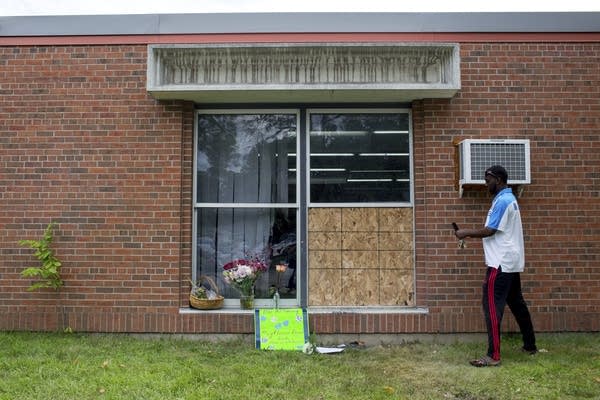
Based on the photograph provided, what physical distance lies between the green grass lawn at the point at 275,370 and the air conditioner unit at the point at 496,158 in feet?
5.94

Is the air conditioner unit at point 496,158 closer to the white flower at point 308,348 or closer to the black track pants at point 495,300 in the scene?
the black track pants at point 495,300

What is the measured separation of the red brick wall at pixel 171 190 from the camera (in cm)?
679

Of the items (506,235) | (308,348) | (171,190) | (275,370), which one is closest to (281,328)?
(308,348)

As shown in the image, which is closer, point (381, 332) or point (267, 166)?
point (381, 332)

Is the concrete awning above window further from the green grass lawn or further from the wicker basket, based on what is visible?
the green grass lawn

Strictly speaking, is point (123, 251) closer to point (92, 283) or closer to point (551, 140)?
point (92, 283)

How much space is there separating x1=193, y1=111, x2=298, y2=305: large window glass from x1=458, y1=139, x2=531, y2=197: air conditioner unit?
2.03 metres

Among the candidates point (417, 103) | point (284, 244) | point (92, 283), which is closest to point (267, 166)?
point (284, 244)

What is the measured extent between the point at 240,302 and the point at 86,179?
2.30m

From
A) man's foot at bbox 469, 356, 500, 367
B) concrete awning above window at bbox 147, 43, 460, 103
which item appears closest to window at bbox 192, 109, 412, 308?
Result: concrete awning above window at bbox 147, 43, 460, 103

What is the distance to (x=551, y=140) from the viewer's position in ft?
22.7

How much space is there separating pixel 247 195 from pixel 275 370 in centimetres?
242

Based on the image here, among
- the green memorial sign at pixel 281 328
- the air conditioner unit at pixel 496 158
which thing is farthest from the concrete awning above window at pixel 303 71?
the green memorial sign at pixel 281 328

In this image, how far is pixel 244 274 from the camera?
22.7 feet
